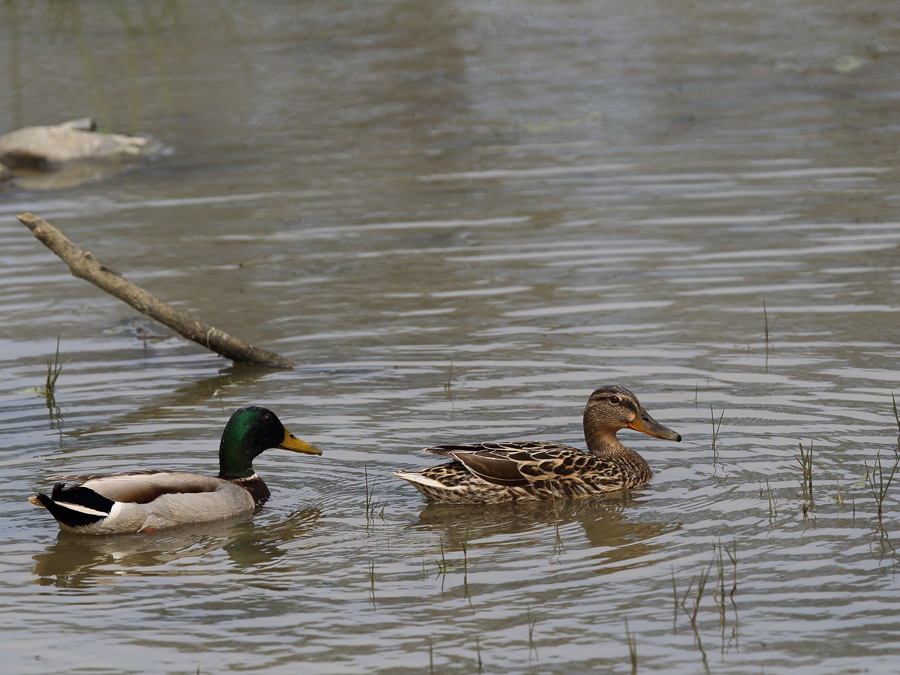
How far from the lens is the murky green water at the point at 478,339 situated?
20.9 ft

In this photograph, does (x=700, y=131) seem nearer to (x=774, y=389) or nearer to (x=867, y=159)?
(x=867, y=159)

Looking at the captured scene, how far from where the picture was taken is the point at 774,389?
31.7 ft

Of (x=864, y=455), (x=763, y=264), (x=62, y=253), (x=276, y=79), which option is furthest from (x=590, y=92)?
(x=864, y=455)

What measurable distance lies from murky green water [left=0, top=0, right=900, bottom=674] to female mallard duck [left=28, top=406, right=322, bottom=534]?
0.52ft

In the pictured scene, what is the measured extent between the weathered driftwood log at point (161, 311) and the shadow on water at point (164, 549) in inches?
114

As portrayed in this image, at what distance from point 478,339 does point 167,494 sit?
3.88m

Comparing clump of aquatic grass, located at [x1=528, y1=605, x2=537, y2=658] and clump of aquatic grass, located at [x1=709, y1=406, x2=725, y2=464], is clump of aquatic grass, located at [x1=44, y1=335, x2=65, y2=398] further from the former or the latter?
clump of aquatic grass, located at [x1=528, y1=605, x2=537, y2=658]

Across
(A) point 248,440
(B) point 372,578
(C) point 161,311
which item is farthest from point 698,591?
(C) point 161,311

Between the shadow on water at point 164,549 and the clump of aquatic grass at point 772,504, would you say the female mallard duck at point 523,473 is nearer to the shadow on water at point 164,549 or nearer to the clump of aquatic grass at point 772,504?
the shadow on water at point 164,549

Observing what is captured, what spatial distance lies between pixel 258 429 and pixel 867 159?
33.4 feet

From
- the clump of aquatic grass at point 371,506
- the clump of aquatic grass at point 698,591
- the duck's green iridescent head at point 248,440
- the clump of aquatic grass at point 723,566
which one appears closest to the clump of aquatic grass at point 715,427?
the clump of aquatic grass at point 723,566

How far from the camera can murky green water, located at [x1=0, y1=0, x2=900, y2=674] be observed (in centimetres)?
637

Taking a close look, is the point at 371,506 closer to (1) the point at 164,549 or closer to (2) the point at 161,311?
(1) the point at 164,549

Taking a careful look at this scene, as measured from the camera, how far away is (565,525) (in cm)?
780
